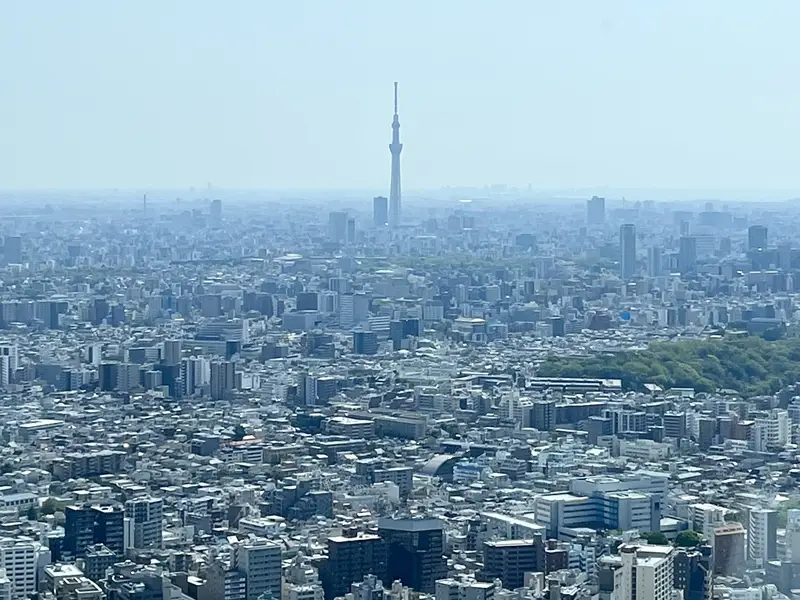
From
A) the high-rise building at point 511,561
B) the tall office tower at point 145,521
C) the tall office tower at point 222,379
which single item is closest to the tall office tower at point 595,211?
the tall office tower at point 222,379

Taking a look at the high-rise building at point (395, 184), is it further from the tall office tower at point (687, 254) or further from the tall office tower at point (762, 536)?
the tall office tower at point (762, 536)

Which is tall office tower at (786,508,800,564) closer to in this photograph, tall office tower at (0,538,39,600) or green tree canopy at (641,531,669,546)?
green tree canopy at (641,531,669,546)

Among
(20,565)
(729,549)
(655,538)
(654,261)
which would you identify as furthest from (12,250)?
(729,549)

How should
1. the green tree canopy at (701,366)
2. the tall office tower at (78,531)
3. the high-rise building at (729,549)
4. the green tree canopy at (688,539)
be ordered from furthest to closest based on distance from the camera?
1. the green tree canopy at (701,366)
2. the tall office tower at (78,531)
3. the green tree canopy at (688,539)
4. the high-rise building at (729,549)

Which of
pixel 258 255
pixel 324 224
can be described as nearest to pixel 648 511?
pixel 258 255

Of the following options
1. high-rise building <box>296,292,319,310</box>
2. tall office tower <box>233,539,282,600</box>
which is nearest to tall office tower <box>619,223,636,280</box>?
high-rise building <box>296,292,319,310</box>

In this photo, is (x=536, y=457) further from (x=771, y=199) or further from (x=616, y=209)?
(x=616, y=209)
